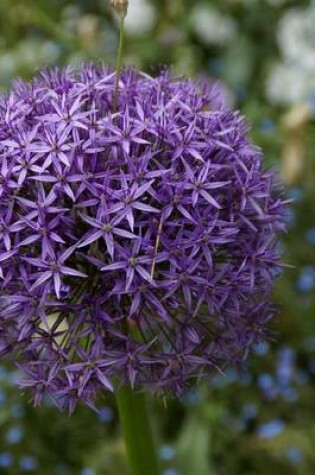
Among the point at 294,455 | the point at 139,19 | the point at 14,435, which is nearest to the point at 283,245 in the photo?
the point at 294,455

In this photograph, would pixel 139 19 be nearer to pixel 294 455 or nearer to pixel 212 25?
pixel 212 25

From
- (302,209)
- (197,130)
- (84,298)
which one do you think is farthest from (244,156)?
(302,209)

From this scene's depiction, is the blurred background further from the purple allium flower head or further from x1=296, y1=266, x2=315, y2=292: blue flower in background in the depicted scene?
the purple allium flower head

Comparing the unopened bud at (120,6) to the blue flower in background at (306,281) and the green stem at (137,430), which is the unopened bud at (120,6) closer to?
the green stem at (137,430)

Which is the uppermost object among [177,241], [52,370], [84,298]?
[177,241]

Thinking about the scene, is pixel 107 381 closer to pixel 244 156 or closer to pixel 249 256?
pixel 249 256

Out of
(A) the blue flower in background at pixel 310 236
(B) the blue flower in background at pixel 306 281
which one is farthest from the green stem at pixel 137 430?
(A) the blue flower in background at pixel 310 236
